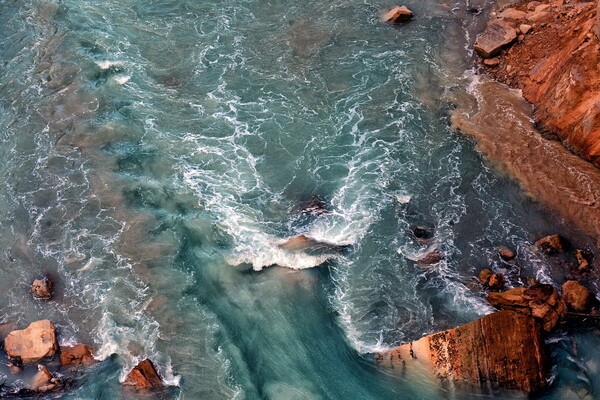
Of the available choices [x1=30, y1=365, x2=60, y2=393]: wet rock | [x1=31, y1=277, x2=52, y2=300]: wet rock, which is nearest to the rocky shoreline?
[x1=30, y1=365, x2=60, y2=393]: wet rock

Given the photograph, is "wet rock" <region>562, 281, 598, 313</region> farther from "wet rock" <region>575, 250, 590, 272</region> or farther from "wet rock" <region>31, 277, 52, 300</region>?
"wet rock" <region>31, 277, 52, 300</region>

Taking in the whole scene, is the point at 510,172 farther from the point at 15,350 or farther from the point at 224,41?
the point at 15,350

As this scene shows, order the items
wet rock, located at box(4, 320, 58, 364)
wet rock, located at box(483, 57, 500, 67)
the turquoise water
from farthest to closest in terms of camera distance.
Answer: wet rock, located at box(483, 57, 500, 67), the turquoise water, wet rock, located at box(4, 320, 58, 364)

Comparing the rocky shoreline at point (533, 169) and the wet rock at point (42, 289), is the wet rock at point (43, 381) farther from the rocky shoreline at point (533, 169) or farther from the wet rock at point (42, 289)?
the rocky shoreline at point (533, 169)

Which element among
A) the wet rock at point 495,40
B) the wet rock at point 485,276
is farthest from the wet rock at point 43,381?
the wet rock at point 495,40

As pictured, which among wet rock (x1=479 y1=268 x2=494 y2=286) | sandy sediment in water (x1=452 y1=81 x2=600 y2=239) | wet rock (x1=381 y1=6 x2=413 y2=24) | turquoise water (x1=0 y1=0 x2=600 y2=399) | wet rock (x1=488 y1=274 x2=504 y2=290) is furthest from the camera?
wet rock (x1=381 y1=6 x2=413 y2=24)

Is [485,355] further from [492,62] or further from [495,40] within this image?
[495,40]

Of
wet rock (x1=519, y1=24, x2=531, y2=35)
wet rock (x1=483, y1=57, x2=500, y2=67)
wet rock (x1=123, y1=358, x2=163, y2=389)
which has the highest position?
wet rock (x1=519, y1=24, x2=531, y2=35)
